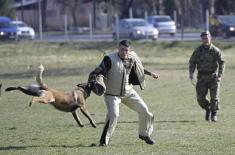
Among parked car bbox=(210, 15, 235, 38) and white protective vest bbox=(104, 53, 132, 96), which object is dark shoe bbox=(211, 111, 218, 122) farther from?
parked car bbox=(210, 15, 235, 38)

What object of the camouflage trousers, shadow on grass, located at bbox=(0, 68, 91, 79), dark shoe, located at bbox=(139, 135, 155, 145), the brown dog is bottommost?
shadow on grass, located at bbox=(0, 68, 91, 79)

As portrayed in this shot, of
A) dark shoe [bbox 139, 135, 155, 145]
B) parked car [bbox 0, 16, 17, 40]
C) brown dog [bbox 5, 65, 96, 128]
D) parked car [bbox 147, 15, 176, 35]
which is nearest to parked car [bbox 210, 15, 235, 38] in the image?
parked car [bbox 147, 15, 176, 35]

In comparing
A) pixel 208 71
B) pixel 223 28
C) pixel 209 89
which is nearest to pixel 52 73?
pixel 209 89

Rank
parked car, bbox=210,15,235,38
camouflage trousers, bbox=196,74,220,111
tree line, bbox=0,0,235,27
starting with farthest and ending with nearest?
tree line, bbox=0,0,235,27
parked car, bbox=210,15,235,38
camouflage trousers, bbox=196,74,220,111

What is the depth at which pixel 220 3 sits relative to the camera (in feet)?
208

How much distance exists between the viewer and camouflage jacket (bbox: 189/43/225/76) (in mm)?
15375

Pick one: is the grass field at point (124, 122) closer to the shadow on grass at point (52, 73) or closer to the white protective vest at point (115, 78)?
the shadow on grass at point (52, 73)

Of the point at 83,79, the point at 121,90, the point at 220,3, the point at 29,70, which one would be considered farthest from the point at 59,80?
the point at 220,3

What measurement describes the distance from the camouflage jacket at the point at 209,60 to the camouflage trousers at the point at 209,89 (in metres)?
0.15

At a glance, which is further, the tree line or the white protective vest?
the tree line

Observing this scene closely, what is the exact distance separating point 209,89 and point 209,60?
72 cm

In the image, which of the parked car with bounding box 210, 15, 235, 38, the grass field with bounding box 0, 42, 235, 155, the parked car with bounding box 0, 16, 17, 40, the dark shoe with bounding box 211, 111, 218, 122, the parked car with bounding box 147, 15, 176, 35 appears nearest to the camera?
the grass field with bounding box 0, 42, 235, 155

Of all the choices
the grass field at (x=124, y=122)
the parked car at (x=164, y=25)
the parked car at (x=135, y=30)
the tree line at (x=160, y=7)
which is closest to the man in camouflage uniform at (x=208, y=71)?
the grass field at (x=124, y=122)

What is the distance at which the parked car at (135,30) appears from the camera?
4784 cm
